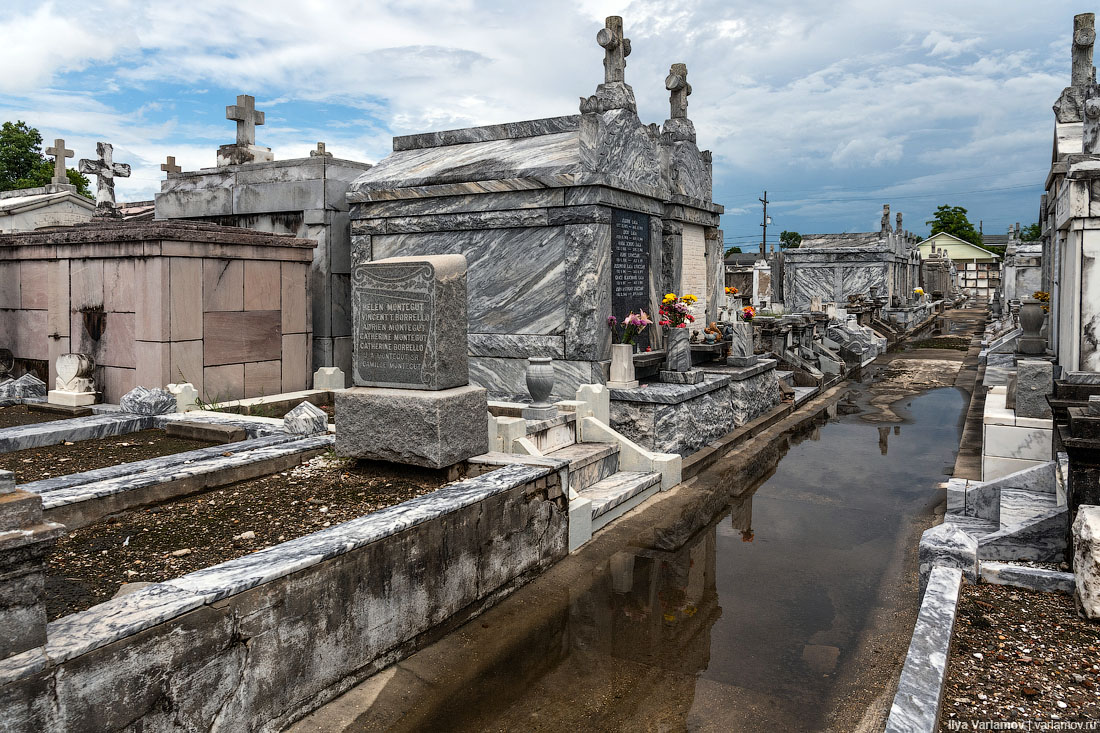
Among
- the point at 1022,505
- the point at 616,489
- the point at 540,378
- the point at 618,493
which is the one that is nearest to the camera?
the point at 1022,505

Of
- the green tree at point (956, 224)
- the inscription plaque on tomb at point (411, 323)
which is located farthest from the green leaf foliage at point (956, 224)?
the inscription plaque on tomb at point (411, 323)

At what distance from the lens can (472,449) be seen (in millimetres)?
6391

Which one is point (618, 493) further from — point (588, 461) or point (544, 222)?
point (544, 222)

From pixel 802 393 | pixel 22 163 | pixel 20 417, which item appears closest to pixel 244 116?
pixel 20 417

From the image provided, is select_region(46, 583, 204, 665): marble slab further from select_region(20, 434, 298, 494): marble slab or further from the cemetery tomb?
the cemetery tomb

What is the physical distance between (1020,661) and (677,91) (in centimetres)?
1135

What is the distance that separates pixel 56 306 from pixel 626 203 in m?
7.97

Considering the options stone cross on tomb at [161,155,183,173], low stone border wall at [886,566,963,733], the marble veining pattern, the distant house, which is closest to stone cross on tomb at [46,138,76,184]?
stone cross on tomb at [161,155,183,173]

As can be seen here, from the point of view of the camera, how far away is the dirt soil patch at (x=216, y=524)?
421 centimetres

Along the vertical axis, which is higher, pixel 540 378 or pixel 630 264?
pixel 630 264

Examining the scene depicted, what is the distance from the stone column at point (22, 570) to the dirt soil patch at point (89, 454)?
355 centimetres

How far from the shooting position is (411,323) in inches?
246
